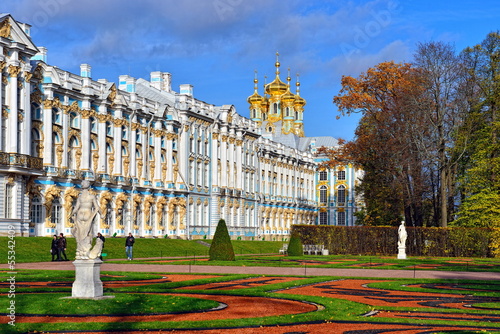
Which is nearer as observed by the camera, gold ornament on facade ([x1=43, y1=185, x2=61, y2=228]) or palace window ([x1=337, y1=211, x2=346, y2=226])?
gold ornament on facade ([x1=43, y1=185, x2=61, y2=228])

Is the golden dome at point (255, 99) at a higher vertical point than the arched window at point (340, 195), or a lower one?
higher

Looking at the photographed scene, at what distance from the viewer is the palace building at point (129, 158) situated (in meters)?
47.4

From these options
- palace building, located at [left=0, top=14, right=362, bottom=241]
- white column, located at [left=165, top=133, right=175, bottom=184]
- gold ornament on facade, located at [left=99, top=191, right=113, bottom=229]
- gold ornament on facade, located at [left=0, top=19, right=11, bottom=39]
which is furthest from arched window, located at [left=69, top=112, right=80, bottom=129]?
white column, located at [left=165, top=133, right=175, bottom=184]

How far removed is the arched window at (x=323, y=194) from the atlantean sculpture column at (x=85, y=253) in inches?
4008

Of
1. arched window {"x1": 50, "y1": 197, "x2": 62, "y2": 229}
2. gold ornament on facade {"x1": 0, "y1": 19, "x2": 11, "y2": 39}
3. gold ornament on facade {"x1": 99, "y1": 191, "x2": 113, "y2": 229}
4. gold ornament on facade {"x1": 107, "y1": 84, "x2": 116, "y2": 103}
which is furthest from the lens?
gold ornament on facade {"x1": 107, "y1": 84, "x2": 116, "y2": 103}

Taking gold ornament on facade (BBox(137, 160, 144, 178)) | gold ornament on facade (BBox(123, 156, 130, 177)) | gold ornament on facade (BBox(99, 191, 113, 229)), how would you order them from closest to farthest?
gold ornament on facade (BBox(99, 191, 113, 229)) → gold ornament on facade (BBox(123, 156, 130, 177)) → gold ornament on facade (BBox(137, 160, 144, 178))

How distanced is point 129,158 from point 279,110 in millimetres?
67375

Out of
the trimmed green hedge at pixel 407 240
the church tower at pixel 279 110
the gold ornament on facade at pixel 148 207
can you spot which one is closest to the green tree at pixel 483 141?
the trimmed green hedge at pixel 407 240

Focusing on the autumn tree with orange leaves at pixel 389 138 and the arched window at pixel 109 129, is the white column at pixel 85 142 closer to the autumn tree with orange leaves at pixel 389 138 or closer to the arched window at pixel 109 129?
the arched window at pixel 109 129

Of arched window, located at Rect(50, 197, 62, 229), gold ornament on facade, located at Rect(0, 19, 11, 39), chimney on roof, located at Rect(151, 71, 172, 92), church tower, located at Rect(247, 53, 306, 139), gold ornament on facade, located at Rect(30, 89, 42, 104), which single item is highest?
church tower, located at Rect(247, 53, 306, 139)

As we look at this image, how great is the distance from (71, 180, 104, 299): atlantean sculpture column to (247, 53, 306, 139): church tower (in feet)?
350

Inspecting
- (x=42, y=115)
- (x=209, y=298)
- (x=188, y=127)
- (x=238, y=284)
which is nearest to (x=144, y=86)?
(x=188, y=127)

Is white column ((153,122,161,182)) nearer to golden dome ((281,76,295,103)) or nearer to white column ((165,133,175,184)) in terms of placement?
white column ((165,133,175,184))

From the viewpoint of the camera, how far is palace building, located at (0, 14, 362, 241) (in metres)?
47.4
